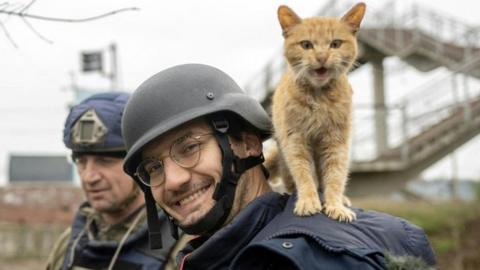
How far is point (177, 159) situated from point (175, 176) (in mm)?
92

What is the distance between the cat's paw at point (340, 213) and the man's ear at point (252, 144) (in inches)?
19.7

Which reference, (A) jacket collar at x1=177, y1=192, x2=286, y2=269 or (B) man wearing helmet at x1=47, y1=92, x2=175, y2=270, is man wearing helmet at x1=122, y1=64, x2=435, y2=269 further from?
(B) man wearing helmet at x1=47, y1=92, x2=175, y2=270

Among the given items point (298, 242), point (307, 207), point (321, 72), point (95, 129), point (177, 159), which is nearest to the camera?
point (298, 242)

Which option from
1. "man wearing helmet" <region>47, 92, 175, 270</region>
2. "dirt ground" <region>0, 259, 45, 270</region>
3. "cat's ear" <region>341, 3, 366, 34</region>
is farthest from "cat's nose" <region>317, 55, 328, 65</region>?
"dirt ground" <region>0, 259, 45, 270</region>

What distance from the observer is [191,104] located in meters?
3.37

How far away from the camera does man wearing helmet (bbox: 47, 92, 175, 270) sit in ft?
15.4

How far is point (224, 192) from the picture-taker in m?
3.13

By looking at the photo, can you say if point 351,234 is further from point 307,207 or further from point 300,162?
point 300,162

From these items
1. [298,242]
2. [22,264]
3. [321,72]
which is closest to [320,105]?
[321,72]

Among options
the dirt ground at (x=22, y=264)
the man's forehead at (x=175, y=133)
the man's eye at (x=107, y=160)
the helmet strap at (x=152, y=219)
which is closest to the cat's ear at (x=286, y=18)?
the man's forehead at (x=175, y=133)

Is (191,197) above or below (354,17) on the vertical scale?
below

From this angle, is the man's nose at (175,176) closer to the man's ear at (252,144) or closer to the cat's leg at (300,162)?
the man's ear at (252,144)

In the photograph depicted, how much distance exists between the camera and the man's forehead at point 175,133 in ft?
10.7

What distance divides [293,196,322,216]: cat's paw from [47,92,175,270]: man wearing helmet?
5.74 ft
